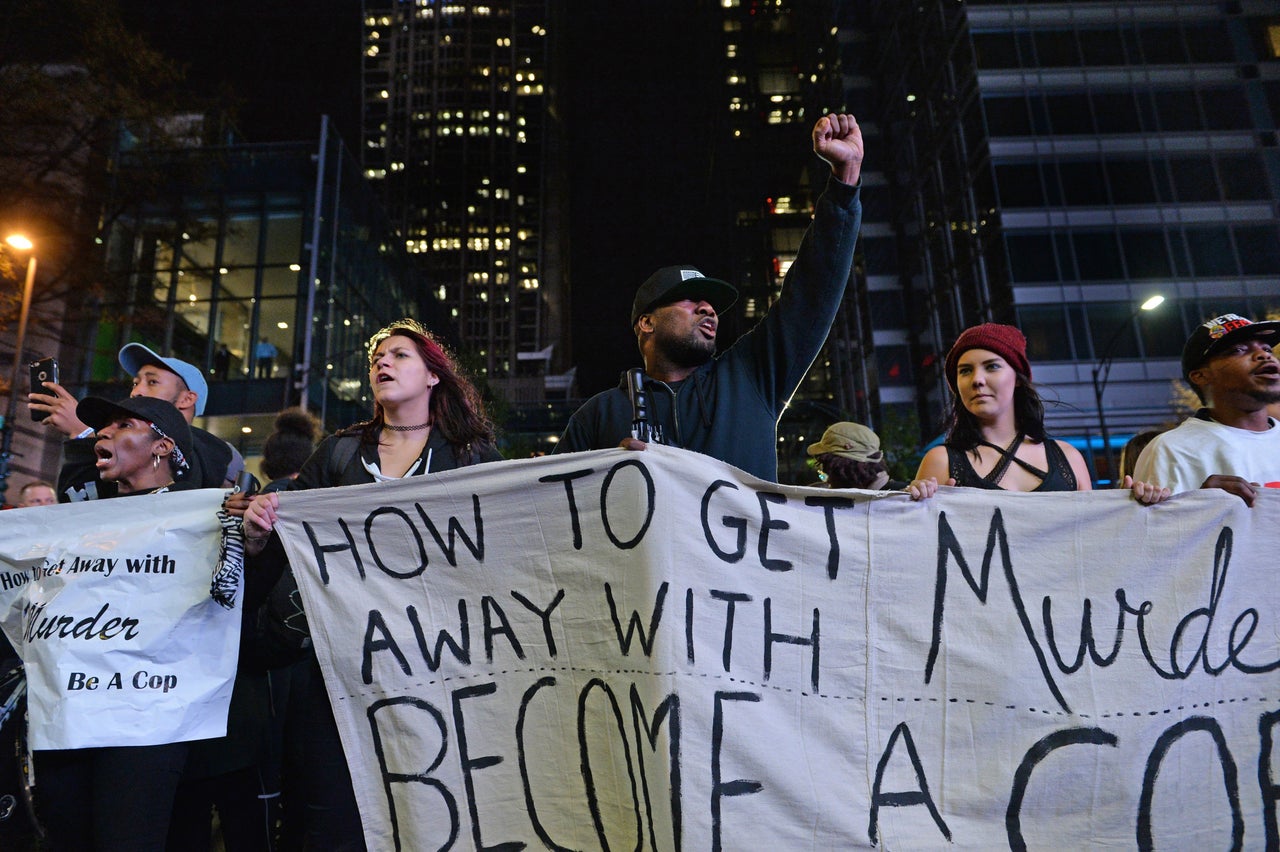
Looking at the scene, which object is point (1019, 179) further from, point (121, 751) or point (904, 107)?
point (121, 751)

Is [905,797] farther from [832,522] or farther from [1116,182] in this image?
[1116,182]

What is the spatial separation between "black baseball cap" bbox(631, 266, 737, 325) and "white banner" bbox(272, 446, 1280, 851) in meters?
0.77

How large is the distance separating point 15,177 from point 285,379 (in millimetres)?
7538

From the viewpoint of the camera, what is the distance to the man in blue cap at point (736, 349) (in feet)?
10.3

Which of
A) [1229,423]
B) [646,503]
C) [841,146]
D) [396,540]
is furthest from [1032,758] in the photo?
[396,540]

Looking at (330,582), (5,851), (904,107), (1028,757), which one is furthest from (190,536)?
(904,107)

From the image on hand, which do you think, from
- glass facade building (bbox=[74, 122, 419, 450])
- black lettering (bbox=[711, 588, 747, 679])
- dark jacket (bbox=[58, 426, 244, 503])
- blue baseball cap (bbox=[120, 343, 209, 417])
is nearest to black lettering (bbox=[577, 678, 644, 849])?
black lettering (bbox=[711, 588, 747, 679])

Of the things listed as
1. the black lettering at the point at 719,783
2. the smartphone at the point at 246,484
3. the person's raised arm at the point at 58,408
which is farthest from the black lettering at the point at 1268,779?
the person's raised arm at the point at 58,408

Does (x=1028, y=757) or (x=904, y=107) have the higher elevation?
(x=904, y=107)

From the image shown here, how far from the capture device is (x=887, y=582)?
9.26 feet

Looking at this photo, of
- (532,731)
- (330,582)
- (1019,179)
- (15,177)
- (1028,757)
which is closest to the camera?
(1028,757)

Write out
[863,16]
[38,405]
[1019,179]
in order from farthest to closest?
1. [863,16]
2. [1019,179]
3. [38,405]

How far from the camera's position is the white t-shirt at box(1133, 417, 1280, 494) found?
3441 mm

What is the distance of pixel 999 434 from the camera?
136 inches
